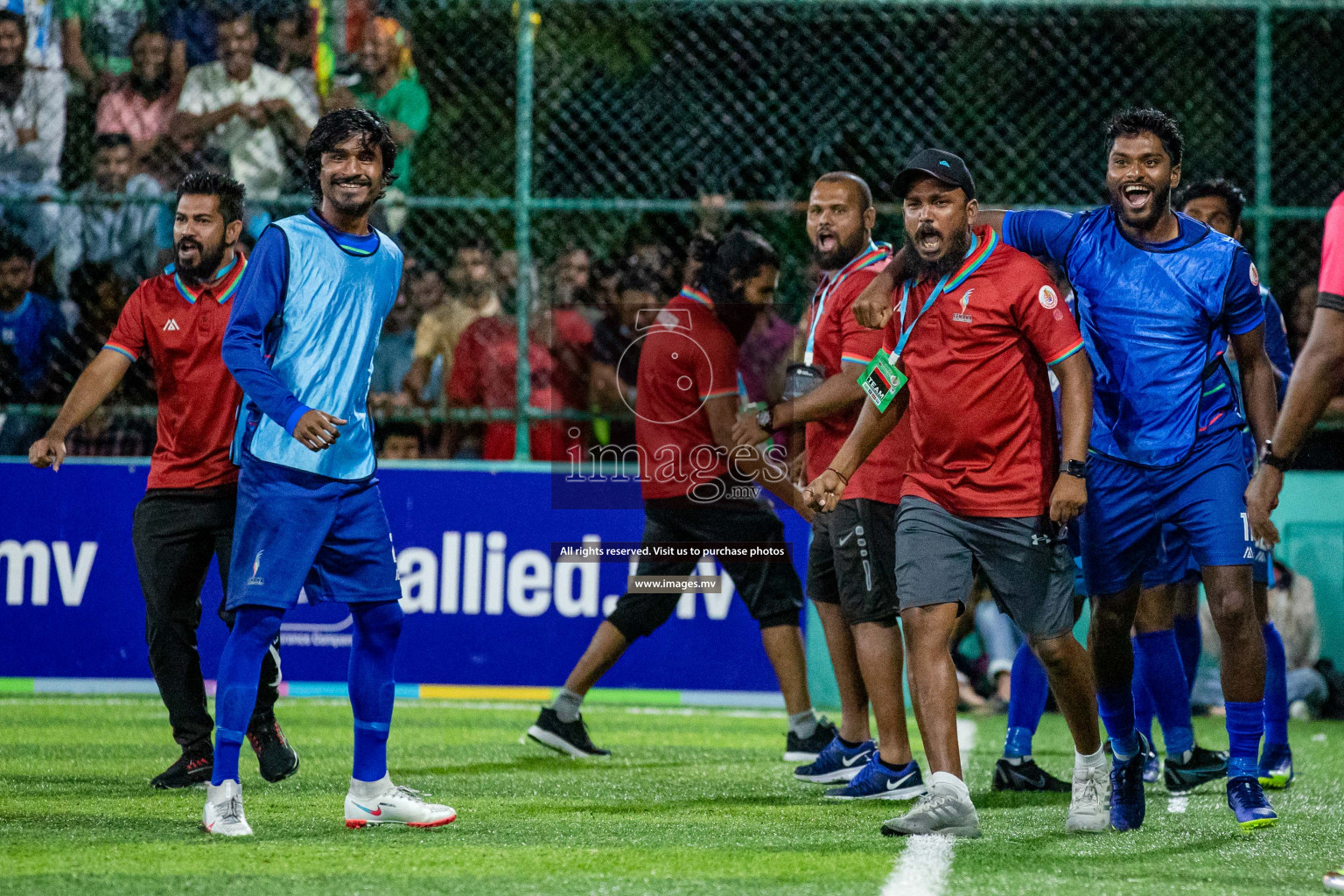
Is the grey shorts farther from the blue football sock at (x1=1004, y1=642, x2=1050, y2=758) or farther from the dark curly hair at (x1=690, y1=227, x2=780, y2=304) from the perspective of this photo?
the dark curly hair at (x1=690, y1=227, x2=780, y2=304)

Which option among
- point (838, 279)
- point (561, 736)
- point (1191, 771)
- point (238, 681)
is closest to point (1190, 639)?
point (1191, 771)

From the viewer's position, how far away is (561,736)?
7.73m

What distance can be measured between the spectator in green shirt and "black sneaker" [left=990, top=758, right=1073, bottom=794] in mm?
5828

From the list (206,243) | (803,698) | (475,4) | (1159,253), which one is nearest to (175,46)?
(475,4)

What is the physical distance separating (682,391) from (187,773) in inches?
107

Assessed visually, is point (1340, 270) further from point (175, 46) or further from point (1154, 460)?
point (175, 46)

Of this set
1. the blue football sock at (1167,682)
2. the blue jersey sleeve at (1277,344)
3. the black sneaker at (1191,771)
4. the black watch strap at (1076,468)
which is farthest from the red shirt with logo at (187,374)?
the blue jersey sleeve at (1277,344)

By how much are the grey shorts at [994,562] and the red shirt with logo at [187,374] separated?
2.70 metres

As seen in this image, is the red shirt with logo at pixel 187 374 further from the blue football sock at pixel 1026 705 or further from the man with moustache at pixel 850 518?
the blue football sock at pixel 1026 705

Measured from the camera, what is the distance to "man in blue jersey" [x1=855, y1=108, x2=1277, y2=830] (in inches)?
222

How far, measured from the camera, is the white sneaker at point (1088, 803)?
561 centimetres

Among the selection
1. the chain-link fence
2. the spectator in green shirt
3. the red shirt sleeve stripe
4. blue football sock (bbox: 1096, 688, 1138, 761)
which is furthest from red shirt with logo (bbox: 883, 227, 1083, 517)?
the spectator in green shirt

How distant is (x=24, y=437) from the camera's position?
32.9 ft

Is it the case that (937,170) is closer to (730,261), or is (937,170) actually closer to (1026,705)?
(730,261)
